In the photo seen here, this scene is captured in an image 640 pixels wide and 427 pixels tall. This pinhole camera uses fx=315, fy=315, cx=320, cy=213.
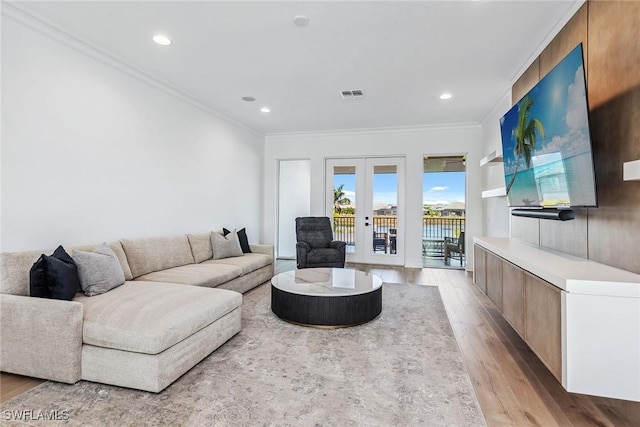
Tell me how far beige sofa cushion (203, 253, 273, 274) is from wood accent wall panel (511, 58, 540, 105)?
3.79 meters

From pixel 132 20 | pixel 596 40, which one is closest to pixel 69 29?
pixel 132 20

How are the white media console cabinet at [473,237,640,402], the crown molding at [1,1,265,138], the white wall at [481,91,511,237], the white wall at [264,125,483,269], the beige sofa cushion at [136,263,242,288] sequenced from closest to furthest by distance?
the white media console cabinet at [473,237,640,402]
the crown molding at [1,1,265,138]
the beige sofa cushion at [136,263,242,288]
the white wall at [481,91,511,237]
the white wall at [264,125,483,269]

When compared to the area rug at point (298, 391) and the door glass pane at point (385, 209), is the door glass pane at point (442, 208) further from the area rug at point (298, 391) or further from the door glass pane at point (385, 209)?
the area rug at point (298, 391)

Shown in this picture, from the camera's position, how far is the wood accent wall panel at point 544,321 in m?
1.66

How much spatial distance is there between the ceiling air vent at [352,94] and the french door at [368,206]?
210 centimetres

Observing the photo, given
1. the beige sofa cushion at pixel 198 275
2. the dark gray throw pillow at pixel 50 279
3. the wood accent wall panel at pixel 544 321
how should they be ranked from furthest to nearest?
the beige sofa cushion at pixel 198 275 < the dark gray throw pillow at pixel 50 279 < the wood accent wall panel at pixel 544 321

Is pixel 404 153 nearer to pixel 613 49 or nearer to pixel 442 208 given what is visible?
pixel 442 208

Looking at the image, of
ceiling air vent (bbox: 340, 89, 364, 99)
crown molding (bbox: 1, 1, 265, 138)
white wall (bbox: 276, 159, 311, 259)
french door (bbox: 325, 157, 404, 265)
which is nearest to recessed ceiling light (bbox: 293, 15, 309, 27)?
ceiling air vent (bbox: 340, 89, 364, 99)

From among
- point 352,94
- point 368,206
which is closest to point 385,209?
point 368,206

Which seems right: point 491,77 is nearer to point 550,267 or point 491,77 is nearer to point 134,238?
point 550,267

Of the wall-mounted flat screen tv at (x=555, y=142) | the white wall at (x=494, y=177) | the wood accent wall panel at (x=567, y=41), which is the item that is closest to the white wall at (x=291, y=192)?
the white wall at (x=494, y=177)

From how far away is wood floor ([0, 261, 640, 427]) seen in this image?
176 centimetres

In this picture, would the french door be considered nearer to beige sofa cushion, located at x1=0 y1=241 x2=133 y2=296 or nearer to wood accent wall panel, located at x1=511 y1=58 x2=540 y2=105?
wood accent wall panel, located at x1=511 y1=58 x2=540 y2=105

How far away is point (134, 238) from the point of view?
3588mm
